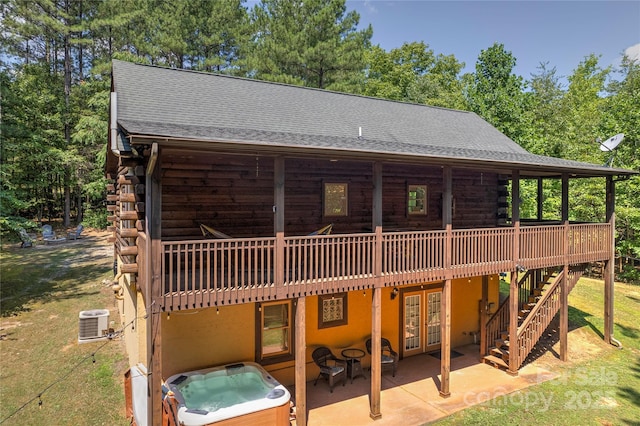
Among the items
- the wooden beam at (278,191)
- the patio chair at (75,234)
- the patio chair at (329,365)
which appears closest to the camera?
the wooden beam at (278,191)

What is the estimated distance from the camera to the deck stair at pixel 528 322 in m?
10.7

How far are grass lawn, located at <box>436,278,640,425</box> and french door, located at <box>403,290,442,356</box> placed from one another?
A: 9.87ft

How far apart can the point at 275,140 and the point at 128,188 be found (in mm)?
5049

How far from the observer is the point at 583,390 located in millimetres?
9430

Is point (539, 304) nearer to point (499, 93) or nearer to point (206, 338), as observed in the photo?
point (206, 338)

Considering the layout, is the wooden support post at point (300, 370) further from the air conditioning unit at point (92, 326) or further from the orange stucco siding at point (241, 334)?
the air conditioning unit at point (92, 326)

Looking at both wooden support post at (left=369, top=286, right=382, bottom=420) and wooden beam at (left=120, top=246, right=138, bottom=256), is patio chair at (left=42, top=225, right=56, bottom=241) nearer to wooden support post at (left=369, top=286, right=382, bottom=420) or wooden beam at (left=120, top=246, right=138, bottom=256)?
wooden beam at (left=120, top=246, right=138, bottom=256)

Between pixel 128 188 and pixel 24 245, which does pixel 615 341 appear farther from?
pixel 24 245

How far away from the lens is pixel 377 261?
26.7 ft

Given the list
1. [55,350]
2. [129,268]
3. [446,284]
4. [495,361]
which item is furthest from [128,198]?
[495,361]

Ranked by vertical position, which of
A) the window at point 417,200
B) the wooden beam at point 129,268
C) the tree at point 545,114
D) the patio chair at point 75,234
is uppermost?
the tree at point 545,114

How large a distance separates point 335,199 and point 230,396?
525 cm

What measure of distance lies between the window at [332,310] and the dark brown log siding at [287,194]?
5.81ft

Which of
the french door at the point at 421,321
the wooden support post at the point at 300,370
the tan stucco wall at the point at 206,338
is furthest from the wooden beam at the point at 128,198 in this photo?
the french door at the point at 421,321
